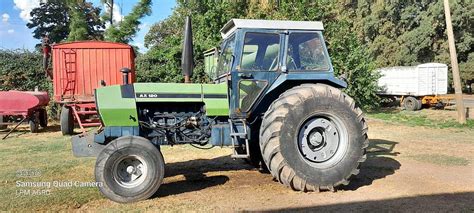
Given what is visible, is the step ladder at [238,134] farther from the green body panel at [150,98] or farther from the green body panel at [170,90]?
the green body panel at [170,90]

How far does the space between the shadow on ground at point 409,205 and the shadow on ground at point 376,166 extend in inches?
30.2

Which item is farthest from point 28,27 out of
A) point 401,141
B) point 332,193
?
point 332,193

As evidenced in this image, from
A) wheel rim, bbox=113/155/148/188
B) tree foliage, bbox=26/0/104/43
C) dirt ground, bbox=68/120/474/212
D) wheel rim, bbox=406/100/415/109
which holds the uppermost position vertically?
tree foliage, bbox=26/0/104/43

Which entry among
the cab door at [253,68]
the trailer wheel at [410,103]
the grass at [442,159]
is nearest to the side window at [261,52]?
the cab door at [253,68]

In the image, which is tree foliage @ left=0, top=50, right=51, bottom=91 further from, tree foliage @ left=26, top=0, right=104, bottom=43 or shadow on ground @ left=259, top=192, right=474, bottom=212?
shadow on ground @ left=259, top=192, right=474, bottom=212

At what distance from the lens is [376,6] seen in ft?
132

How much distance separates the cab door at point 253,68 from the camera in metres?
5.95

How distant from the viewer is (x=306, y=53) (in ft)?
20.5

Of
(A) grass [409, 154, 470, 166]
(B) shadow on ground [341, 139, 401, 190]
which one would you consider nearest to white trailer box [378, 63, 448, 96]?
(B) shadow on ground [341, 139, 401, 190]

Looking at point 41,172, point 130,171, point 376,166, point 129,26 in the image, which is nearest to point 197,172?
point 130,171

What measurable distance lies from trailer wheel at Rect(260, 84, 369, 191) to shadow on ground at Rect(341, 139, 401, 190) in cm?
49

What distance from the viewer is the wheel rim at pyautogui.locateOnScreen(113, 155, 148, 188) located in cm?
539

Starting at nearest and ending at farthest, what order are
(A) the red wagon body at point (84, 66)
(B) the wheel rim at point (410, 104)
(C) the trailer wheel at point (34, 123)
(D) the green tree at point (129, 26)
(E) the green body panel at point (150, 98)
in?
(E) the green body panel at point (150, 98), (A) the red wagon body at point (84, 66), (C) the trailer wheel at point (34, 123), (D) the green tree at point (129, 26), (B) the wheel rim at point (410, 104)

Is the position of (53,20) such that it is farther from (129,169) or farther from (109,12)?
(129,169)
